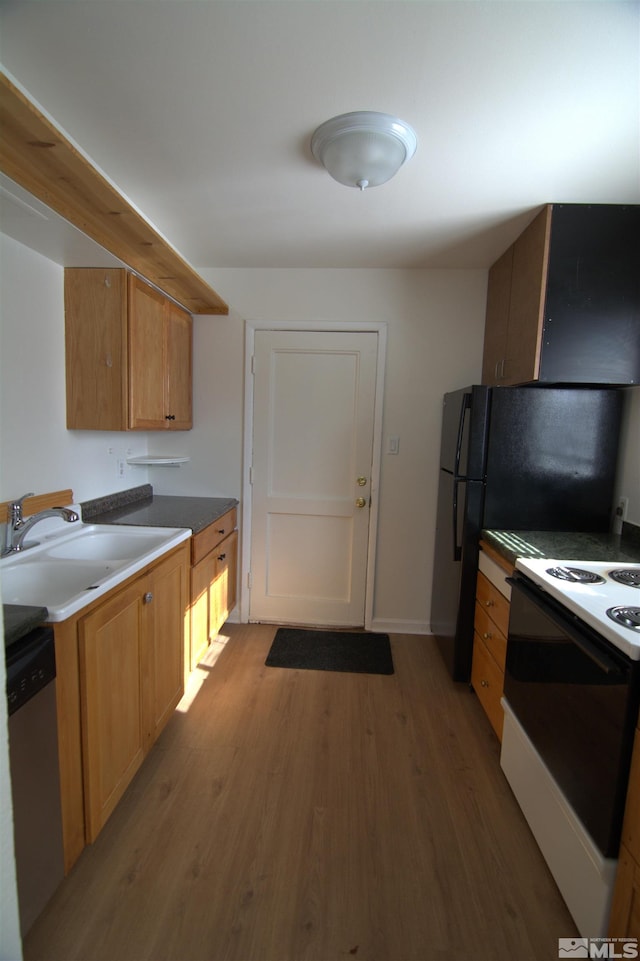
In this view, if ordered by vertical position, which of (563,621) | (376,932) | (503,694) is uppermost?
(563,621)

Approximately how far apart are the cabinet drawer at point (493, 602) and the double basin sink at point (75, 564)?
57.8 inches

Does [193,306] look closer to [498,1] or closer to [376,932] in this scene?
[498,1]

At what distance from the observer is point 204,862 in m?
1.37

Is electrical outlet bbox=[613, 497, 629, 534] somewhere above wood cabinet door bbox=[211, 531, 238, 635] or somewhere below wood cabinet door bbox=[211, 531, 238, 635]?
above

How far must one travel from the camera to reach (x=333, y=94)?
4.19ft

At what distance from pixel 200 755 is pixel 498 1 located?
2.64 meters

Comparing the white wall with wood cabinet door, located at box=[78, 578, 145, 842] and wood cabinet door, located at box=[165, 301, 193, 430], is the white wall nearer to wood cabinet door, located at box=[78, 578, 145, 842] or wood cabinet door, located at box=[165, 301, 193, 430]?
wood cabinet door, located at box=[165, 301, 193, 430]

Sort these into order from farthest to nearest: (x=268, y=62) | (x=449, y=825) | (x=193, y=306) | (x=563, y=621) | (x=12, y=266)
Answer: (x=193, y=306)
(x=12, y=266)
(x=449, y=825)
(x=563, y=621)
(x=268, y=62)

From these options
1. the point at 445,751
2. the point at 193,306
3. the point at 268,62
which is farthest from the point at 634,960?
the point at 193,306

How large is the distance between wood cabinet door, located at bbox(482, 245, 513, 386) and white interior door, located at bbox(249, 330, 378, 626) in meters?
0.69

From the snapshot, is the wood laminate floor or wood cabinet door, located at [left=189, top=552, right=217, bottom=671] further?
wood cabinet door, located at [left=189, top=552, right=217, bottom=671]

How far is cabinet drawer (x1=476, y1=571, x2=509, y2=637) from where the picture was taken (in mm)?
1803

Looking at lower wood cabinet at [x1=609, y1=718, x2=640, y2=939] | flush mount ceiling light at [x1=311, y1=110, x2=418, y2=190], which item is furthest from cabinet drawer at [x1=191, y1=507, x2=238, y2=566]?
lower wood cabinet at [x1=609, y1=718, x2=640, y2=939]

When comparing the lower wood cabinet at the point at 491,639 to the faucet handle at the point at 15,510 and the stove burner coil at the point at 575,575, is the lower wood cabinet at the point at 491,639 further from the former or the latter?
the faucet handle at the point at 15,510
